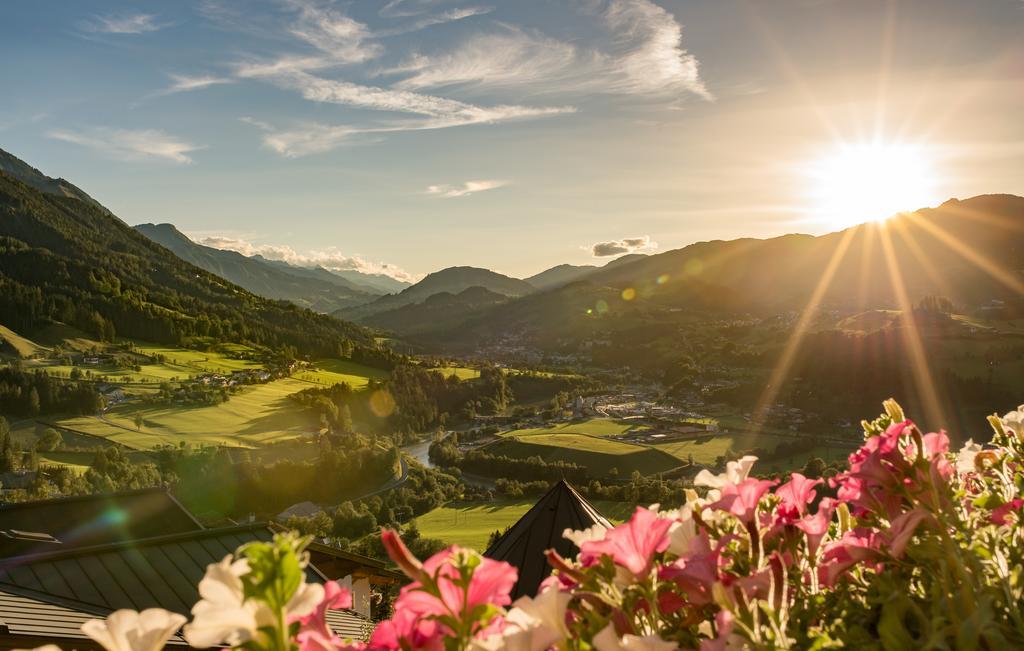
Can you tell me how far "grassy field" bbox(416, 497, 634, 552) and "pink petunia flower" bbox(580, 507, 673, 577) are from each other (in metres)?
49.6

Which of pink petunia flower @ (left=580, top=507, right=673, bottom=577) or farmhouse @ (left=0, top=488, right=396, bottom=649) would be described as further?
farmhouse @ (left=0, top=488, right=396, bottom=649)

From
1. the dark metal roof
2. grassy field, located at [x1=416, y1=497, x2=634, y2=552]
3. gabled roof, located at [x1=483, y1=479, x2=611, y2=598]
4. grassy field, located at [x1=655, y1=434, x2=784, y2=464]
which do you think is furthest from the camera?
grassy field, located at [x1=655, y1=434, x2=784, y2=464]

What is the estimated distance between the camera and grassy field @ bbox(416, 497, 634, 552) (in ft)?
176

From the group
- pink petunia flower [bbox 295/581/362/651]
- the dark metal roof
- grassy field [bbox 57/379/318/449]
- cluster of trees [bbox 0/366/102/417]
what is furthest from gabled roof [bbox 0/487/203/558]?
cluster of trees [bbox 0/366/102/417]

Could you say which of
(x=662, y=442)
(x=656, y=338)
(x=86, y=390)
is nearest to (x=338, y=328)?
(x=86, y=390)

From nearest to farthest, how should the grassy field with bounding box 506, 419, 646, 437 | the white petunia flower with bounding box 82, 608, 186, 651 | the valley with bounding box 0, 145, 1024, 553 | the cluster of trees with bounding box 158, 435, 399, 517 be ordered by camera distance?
the white petunia flower with bounding box 82, 608, 186, 651 → the cluster of trees with bounding box 158, 435, 399, 517 → the valley with bounding box 0, 145, 1024, 553 → the grassy field with bounding box 506, 419, 646, 437

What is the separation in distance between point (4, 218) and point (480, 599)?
843ft

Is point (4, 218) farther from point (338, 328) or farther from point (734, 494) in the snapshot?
point (734, 494)

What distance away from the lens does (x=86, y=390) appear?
92625mm

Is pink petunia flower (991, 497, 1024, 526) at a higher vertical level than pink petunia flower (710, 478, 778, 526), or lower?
lower

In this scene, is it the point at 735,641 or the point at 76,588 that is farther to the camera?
the point at 76,588

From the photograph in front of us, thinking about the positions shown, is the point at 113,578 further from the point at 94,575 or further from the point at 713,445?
the point at 713,445

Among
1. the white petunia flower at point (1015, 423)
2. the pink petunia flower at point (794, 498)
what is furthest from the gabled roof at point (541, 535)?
the pink petunia flower at point (794, 498)

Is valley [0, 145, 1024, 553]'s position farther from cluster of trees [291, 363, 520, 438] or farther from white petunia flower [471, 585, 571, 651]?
white petunia flower [471, 585, 571, 651]
